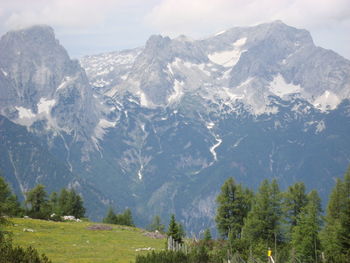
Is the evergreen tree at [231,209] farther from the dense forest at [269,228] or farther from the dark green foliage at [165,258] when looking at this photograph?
the dark green foliage at [165,258]

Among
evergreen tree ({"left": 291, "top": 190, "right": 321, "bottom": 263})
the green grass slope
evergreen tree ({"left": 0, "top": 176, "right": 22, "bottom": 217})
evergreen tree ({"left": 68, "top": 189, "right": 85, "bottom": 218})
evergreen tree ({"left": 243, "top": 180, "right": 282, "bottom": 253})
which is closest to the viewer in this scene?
evergreen tree ({"left": 0, "top": 176, "right": 22, "bottom": 217})

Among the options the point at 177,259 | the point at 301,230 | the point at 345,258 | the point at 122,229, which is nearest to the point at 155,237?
the point at 122,229

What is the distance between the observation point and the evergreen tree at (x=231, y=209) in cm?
8512

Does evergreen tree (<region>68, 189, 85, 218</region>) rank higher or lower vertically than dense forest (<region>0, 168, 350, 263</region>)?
higher

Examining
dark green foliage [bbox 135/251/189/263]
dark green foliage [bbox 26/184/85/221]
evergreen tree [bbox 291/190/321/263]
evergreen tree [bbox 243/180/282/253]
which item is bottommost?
dark green foliage [bbox 135/251/189/263]

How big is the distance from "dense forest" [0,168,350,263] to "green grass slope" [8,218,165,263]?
135 inches

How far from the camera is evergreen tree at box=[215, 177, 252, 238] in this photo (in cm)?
8512

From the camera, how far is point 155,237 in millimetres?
84438

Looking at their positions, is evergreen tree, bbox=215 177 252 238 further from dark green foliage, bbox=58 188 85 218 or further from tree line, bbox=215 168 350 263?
dark green foliage, bbox=58 188 85 218

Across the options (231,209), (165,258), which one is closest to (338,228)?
(165,258)

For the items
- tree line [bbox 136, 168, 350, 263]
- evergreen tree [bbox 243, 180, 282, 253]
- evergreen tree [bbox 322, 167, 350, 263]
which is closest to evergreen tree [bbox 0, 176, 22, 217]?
tree line [bbox 136, 168, 350, 263]

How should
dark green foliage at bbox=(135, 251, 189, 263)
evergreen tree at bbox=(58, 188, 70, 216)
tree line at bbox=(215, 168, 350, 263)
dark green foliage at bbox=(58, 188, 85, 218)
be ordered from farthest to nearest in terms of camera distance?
dark green foliage at bbox=(58, 188, 85, 218)
evergreen tree at bbox=(58, 188, 70, 216)
tree line at bbox=(215, 168, 350, 263)
dark green foliage at bbox=(135, 251, 189, 263)

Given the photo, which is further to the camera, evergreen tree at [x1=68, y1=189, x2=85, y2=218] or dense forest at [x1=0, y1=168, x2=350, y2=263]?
evergreen tree at [x1=68, y1=189, x2=85, y2=218]

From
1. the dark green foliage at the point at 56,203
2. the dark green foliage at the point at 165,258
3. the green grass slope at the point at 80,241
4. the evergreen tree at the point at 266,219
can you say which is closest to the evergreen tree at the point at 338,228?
the evergreen tree at the point at 266,219
